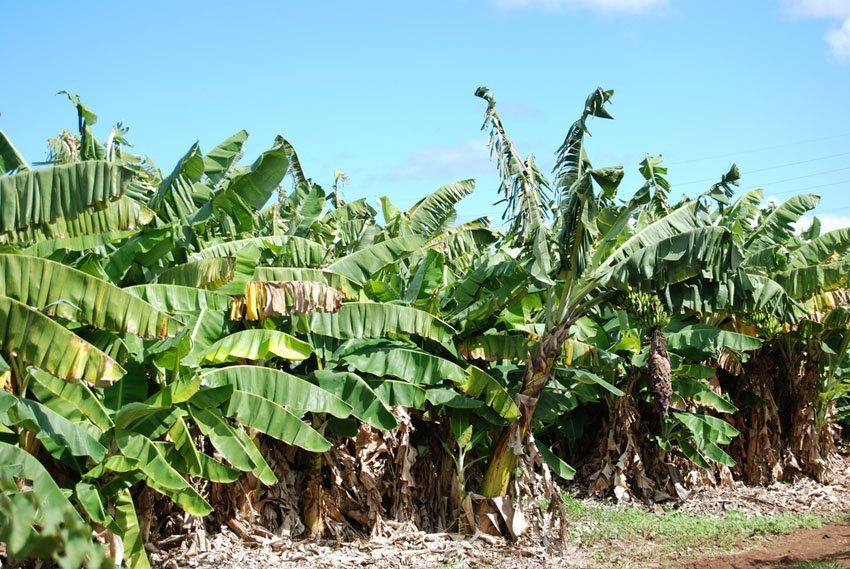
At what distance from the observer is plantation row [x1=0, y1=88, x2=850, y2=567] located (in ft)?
22.8

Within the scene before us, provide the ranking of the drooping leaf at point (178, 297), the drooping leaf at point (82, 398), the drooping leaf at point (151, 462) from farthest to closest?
the drooping leaf at point (178, 297)
the drooping leaf at point (151, 462)
the drooping leaf at point (82, 398)

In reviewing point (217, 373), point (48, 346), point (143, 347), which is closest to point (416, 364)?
point (217, 373)

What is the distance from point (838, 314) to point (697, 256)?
19.9ft

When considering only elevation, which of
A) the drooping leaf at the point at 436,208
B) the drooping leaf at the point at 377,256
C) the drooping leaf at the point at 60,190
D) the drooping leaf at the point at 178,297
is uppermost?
the drooping leaf at the point at 436,208

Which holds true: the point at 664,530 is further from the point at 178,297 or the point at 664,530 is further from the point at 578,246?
the point at 178,297

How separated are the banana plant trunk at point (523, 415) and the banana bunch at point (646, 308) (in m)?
0.94

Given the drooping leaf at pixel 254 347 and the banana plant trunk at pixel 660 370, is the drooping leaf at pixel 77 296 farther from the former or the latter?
the banana plant trunk at pixel 660 370

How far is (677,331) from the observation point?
42.4ft

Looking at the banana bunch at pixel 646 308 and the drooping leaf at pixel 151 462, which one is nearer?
the drooping leaf at pixel 151 462

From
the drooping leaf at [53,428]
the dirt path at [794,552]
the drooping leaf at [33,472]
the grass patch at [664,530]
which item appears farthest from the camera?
the grass patch at [664,530]

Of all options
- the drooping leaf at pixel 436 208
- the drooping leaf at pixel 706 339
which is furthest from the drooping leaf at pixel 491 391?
the drooping leaf at pixel 706 339

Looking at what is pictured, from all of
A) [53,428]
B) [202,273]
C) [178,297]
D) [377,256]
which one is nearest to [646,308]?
[377,256]

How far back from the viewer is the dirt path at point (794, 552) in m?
10.3

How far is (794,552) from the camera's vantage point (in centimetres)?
1081
